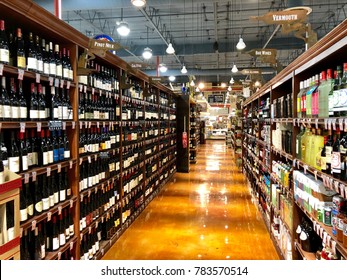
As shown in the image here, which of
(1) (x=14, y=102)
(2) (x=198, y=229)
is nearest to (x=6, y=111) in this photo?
(1) (x=14, y=102)

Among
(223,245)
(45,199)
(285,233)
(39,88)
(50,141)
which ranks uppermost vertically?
(39,88)

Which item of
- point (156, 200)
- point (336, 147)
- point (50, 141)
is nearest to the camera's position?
point (336, 147)

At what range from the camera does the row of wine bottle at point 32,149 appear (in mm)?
2587

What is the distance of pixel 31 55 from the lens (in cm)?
289

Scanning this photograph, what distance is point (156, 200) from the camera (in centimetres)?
743

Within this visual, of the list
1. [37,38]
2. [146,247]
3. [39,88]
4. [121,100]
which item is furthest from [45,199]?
[121,100]

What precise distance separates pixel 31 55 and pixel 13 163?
998 mm

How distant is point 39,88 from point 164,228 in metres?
3.31

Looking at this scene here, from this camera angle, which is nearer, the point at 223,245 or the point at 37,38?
the point at 37,38

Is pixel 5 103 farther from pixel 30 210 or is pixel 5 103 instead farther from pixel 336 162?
pixel 336 162

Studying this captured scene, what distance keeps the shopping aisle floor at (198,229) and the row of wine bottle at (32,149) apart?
5.72 feet

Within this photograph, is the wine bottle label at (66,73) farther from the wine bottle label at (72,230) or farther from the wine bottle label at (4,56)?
the wine bottle label at (72,230)

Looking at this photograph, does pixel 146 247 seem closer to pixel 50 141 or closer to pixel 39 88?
pixel 50 141

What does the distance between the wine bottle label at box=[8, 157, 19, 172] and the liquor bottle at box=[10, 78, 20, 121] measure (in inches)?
12.6
